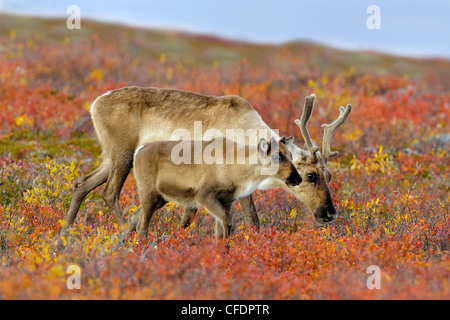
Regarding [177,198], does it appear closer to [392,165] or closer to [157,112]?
[157,112]

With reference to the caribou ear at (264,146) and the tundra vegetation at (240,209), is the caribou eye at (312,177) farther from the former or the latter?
the caribou ear at (264,146)

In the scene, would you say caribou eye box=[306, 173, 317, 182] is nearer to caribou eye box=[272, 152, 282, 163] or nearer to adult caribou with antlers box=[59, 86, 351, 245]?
adult caribou with antlers box=[59, 86, 351, 245]

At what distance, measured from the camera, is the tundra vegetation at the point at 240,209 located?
460cm

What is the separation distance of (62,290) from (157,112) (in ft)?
11.5

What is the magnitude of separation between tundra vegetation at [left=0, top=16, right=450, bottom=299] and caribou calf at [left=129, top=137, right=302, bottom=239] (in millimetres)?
355

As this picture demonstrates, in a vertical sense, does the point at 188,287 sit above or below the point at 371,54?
below

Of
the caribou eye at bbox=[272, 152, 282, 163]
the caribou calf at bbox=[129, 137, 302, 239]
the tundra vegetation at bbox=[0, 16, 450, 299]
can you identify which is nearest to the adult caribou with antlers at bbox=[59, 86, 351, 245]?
the tundra vegetation at bbox=[0, 16, 450, 299]

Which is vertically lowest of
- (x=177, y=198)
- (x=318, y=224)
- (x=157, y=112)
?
(x=318, y=224)

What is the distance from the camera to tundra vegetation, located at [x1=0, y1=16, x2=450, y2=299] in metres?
4.60

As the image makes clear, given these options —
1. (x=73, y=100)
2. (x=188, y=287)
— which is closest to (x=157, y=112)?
(x=188, y=287)

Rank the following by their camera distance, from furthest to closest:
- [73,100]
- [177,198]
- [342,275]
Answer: [73,100] → [177,198] → [342,275]


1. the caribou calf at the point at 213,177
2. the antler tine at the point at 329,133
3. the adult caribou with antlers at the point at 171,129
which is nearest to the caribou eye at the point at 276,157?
the caribou calf at the point at 213,177

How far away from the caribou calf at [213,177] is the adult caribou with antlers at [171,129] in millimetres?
465

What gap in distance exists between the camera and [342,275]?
4.79 m
